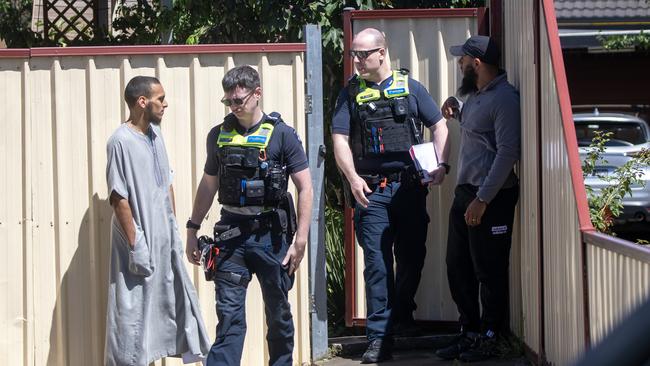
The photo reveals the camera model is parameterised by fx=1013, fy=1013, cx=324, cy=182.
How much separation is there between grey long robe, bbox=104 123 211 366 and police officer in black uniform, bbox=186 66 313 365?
0.84 ft

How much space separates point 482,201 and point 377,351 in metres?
1.14

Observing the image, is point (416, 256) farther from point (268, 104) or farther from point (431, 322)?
point (268, 104)

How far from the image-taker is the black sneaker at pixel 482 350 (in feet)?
19.6

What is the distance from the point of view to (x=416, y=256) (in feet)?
20.7

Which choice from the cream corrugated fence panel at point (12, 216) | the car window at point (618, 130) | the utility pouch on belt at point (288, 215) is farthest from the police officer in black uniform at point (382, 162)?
the car window at point (618, 130)

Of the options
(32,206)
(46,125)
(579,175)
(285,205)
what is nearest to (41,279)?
(32,206)

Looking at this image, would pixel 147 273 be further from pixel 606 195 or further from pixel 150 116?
pixel 606 195

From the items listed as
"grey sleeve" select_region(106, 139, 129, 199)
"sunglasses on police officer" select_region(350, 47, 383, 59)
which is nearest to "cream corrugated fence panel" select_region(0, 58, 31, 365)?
"grey sleeve" select_region(106, 139, 129, 199)

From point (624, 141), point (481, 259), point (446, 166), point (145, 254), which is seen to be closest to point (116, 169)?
point (145, 254)

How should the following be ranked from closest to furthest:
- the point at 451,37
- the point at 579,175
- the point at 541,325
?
the point at 579,175 < the point at 541,325 < the point at 451,37

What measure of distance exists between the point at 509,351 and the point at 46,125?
10.0 feet

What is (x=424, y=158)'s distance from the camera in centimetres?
611

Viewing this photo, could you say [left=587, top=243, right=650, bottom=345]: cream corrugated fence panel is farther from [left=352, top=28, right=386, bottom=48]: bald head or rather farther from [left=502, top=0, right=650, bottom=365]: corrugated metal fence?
[left=352, top=28, right=386, bottom=48]: bald head

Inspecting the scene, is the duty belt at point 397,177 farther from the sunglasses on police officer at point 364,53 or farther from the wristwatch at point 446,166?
the sunglasses on police officer at point 364,53
